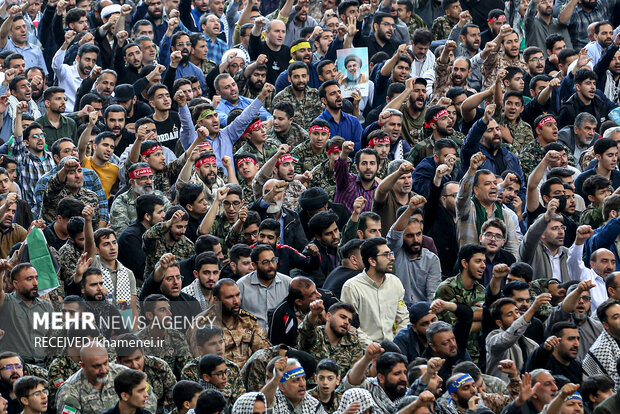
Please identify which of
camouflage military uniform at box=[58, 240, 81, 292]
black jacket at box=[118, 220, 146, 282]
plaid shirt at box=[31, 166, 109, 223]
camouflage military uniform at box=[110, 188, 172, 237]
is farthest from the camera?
plaid shirt at box=[31, 166, 109, 223]

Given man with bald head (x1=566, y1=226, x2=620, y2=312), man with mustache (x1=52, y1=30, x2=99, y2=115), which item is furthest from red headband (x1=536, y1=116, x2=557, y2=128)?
man with mustache (x1=52, y1=30, x2=99, y2=115)

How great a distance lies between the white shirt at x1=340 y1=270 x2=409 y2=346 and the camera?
49.4ft

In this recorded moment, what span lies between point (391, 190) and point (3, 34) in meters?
7.08

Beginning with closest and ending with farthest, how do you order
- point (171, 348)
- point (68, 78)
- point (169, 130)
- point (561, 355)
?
point (171, 348) < point (561, 355) < point (169, 130) < point (68, 78)

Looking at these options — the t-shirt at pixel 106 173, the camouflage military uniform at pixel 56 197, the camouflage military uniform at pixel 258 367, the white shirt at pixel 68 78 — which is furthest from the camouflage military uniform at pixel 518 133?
the camouflage military uniform at pixel 258 367

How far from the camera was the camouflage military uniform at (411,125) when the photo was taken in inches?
742

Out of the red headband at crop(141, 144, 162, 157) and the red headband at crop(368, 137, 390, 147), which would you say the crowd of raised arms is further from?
the red headband at crop(141, 144, 162, 157)

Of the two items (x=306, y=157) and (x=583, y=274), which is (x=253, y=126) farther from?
(x=583, y=274)

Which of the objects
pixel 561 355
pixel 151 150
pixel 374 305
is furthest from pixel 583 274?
pixel 151 150

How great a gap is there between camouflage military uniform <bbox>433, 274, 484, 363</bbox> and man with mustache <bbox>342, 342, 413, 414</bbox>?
51.0 inches

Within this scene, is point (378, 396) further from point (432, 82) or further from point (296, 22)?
point (296, 22)

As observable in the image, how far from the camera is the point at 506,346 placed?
47.8ft

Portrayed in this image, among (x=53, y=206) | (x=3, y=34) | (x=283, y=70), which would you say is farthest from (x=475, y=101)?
(x=3, y=34)

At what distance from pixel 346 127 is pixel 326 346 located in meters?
4.99
